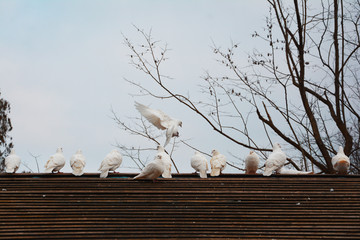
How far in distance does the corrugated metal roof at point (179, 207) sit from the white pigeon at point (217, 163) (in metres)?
0.54

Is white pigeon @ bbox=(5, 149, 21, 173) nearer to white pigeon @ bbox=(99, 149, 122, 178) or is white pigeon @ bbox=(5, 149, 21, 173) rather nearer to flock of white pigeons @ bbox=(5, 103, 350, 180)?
flock of white pigeons @ bbox=(5, 103, 350, 180)

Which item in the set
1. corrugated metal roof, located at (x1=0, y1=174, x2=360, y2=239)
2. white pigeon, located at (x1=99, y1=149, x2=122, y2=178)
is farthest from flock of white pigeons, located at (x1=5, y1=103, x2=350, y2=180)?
corrugated metal roof, located at (x1=0, y1=174, x2=360, y2=239)

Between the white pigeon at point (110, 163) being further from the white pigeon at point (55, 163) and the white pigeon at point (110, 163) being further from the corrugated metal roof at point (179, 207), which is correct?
the white pigeon at point (55, 163)

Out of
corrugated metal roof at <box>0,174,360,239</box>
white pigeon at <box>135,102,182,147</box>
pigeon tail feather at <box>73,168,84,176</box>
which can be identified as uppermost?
white pigeon at <box>135,102,182,147</box>

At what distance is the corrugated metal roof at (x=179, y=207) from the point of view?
18.5ft

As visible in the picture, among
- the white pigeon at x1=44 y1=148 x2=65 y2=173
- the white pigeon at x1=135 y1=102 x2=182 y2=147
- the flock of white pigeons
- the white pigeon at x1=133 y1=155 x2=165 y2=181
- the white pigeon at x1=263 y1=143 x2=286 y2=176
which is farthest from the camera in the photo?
the white pigeon at x1=135 y1=102 x2=182 y2=147

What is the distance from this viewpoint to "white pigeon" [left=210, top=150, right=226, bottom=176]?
27.0 ft

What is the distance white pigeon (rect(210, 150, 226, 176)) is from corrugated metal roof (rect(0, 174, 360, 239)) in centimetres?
54

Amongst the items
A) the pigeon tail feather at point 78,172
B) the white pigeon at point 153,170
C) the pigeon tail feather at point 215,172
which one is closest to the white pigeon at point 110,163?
the pigeon tail feather at point 78,172

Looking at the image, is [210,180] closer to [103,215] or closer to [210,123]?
[103,215]

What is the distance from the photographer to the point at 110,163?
8.07m

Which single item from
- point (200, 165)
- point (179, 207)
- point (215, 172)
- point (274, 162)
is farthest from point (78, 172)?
point (274, 162)

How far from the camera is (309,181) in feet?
24.3

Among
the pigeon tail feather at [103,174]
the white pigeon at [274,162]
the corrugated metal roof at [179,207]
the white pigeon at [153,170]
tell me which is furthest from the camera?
the white pigeon at [274,162]
